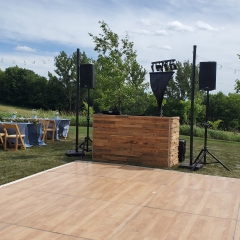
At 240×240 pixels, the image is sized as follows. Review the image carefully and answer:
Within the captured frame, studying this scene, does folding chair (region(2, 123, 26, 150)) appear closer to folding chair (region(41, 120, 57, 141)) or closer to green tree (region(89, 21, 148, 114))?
folding chair (region(41, 120, 57, 141))

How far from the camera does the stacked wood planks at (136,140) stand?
6469 mm

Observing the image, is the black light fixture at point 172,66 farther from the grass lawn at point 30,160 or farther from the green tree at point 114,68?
the green tree at point 114,68

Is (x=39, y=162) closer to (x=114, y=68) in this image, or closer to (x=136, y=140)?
(x=136, y=140)

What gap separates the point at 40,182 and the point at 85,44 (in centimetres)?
1061

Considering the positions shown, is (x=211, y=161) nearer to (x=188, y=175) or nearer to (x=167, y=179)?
(x=188, y=175)

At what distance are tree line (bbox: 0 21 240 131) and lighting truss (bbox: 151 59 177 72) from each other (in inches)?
278

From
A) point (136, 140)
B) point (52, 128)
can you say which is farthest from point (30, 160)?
point (52, 128)

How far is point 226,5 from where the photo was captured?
8430 mm

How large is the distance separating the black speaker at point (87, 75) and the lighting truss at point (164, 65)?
4.30 ft

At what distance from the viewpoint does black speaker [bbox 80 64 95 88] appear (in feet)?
24.2

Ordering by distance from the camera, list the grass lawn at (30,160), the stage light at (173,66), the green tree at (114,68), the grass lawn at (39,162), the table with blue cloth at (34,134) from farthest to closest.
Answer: the green tree at (114,68) < the table with blue cloth at (34,134) < the stage light at (173,66) < the grass lawn at (39,162) < the grass lawn at (30,160)

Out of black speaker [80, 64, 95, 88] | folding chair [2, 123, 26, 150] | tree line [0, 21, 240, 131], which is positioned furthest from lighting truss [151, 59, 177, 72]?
tree line [0, 21, 240, 131]

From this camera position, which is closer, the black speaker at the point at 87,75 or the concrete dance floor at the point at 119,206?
the concrete dance floor at the point at 119,206

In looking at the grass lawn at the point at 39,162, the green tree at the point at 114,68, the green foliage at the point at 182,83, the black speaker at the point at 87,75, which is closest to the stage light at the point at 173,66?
the black speaker at the point at 87,75
